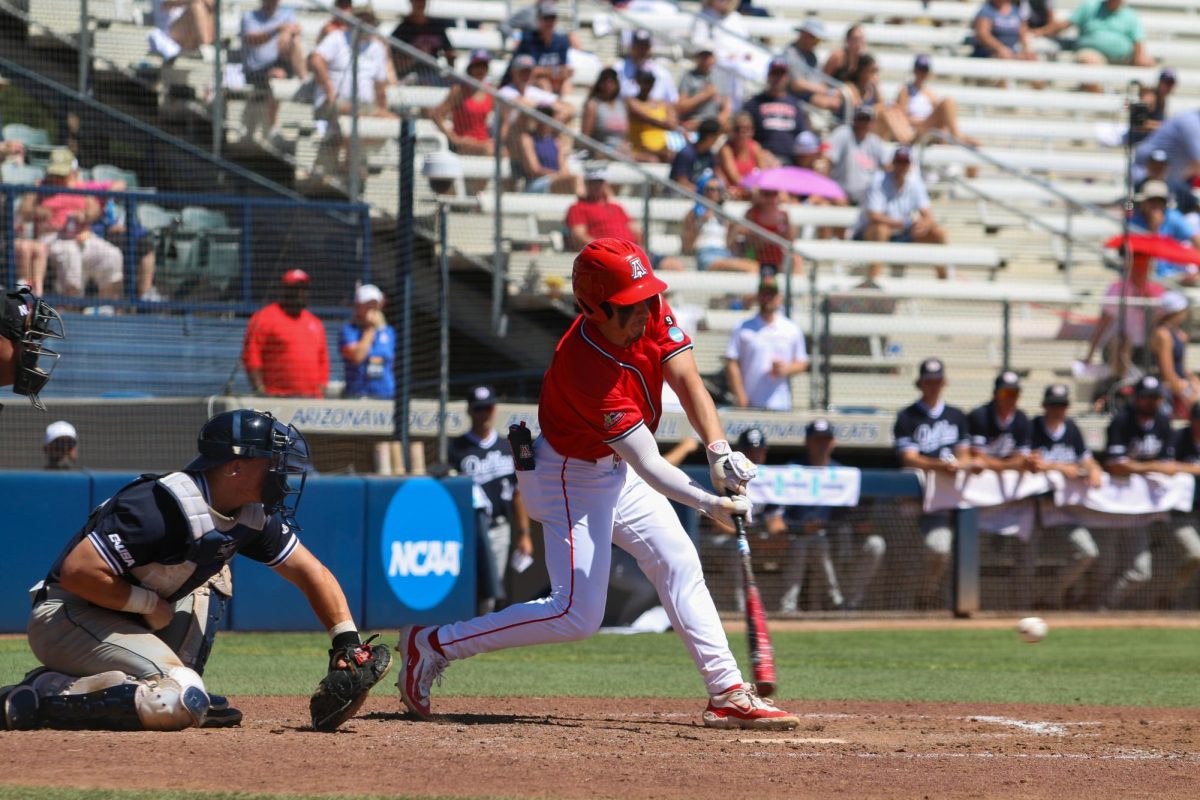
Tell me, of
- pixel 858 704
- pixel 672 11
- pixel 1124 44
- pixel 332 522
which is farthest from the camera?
pixel 1124 44

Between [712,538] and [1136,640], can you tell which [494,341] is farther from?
[1136,640]

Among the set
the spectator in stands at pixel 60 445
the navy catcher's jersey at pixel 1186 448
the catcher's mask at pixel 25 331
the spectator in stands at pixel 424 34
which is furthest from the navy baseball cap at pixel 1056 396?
the catcher's mask at pixel 25 331

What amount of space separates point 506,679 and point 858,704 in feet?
6.64

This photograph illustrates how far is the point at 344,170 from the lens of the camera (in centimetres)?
1480

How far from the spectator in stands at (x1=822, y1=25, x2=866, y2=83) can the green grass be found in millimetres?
8361

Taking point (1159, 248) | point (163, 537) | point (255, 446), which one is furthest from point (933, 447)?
point (163, 537)

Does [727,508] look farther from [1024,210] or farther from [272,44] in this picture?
[1024,210]

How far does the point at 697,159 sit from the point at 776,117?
3.85ft

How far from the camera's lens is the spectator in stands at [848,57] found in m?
19.0

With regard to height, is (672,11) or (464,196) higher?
(672,11)

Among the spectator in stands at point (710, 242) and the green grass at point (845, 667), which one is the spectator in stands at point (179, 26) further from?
the green grass at point (845, 667)

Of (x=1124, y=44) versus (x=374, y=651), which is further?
Answer: (x=1124, y=44)

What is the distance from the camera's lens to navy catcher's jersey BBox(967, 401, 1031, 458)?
13.9 metres

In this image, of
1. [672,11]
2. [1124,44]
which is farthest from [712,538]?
[1124,44]
